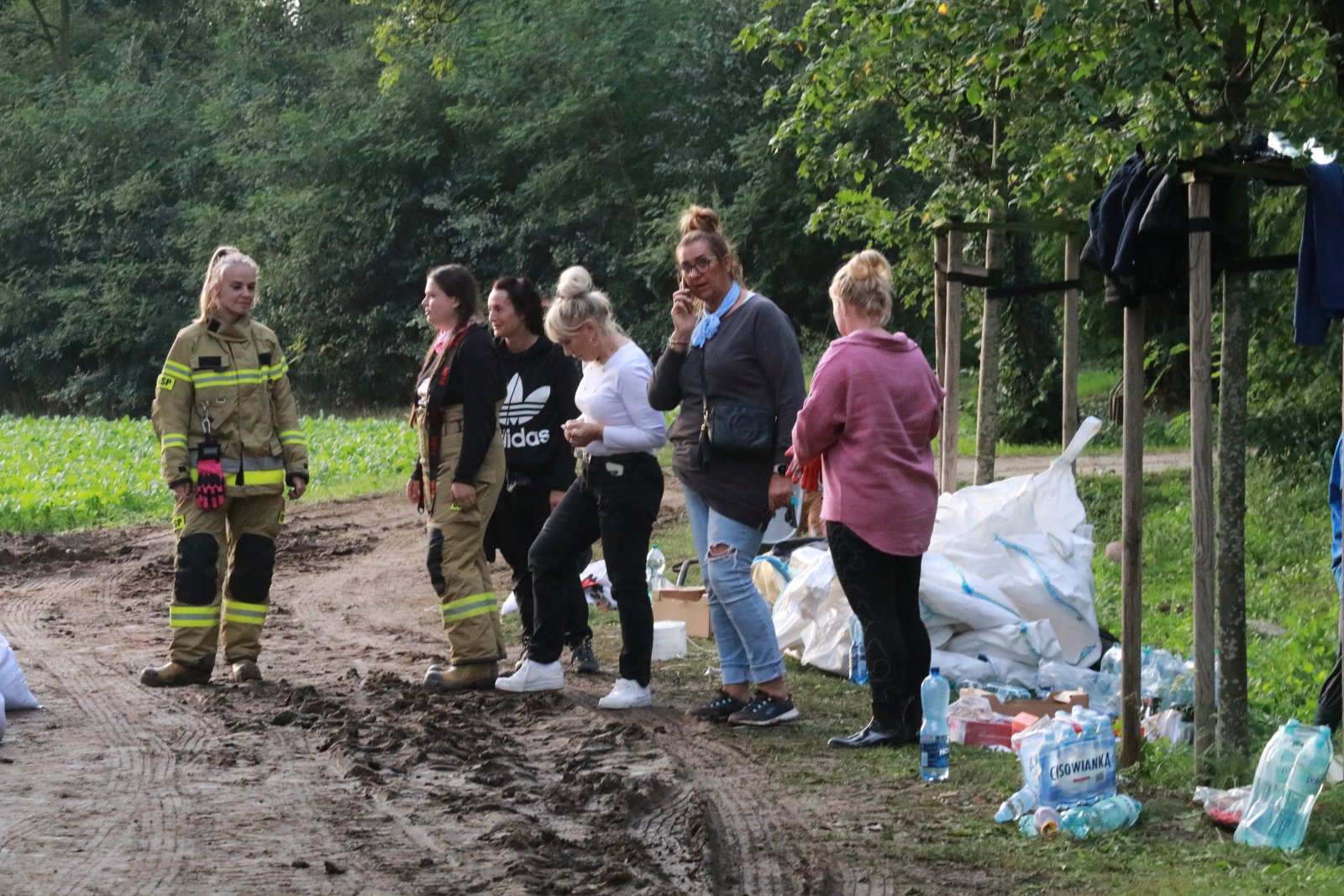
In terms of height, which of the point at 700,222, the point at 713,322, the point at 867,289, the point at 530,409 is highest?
the point at 700,222

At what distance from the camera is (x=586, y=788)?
581 centimetres

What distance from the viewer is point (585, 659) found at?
861 centimetres

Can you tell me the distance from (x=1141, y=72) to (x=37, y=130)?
4939 centimetres

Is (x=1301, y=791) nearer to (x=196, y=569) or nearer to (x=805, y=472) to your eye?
(x=805, y=472)

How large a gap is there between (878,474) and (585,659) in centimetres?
274

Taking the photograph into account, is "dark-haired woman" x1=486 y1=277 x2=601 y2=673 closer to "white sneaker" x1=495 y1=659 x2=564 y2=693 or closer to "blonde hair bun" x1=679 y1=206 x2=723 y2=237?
"white sneaker" x1=495 y1=659 x2=564 y2=693

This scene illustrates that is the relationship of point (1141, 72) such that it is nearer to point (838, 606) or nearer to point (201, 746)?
point (838, 606)

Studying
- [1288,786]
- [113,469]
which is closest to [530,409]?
[1288,786]

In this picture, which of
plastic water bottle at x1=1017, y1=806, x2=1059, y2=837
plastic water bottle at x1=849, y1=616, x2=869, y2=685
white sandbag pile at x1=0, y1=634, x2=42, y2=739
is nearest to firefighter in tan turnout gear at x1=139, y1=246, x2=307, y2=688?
white sandbag pile at x1=0, y1=634, x2=42, y2=739

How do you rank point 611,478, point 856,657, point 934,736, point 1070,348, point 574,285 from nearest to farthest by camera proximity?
1. point 934,736
2. point 611,478
3. point 574,285
4. point 856,657
5. point 1070,348

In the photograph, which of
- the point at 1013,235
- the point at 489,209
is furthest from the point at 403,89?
the point at 1013,235

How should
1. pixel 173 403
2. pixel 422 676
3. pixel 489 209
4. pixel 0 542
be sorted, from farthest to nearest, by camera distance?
pixel 489 209 < pixel 0 542 < pixel 422 676 < pixel 173 403

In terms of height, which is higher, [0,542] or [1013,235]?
[1013,235]

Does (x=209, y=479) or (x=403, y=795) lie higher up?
(x=209, y=479)
